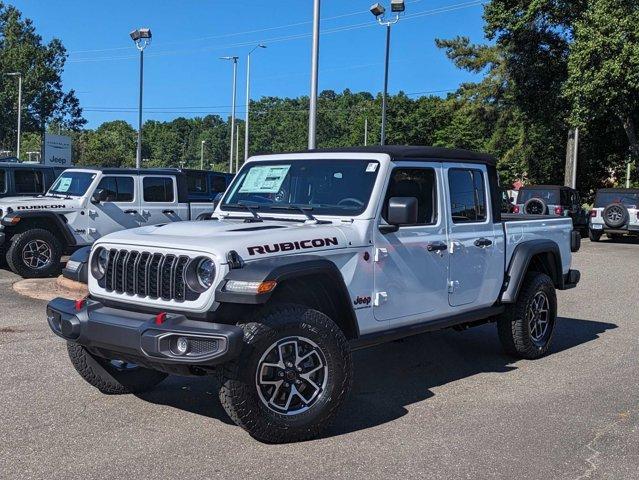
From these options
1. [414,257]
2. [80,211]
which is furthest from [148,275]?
[80,211]

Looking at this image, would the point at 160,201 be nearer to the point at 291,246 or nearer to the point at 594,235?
the point at 291,246

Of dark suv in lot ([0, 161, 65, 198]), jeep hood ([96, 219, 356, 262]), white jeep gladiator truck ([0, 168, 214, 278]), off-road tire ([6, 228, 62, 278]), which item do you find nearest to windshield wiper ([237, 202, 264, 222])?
jeep hood ([96, 219, 356, 262])

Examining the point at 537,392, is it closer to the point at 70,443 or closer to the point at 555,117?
the point at 70,443

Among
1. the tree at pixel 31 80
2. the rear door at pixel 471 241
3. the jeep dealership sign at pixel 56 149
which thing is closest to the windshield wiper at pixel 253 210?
the rear door at pixel 471 241

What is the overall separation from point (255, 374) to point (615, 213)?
20.5 metres

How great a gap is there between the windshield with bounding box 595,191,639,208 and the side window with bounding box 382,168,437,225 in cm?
1878

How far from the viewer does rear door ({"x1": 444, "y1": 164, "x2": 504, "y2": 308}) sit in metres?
5.94

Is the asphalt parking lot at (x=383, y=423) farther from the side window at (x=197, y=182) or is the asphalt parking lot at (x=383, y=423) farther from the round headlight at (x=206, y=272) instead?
the side window at (x=197, y=182)

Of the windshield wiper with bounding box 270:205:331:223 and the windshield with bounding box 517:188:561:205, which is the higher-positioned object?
the windshield with bounding box 517:188:561:205

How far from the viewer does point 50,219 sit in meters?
11.9

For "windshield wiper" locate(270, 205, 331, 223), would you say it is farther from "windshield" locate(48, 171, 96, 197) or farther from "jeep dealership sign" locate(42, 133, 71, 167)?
"jeep dealership sign" locate(42, 133, 71, 167)

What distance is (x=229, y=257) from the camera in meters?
4.32

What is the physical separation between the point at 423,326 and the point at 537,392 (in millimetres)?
1146

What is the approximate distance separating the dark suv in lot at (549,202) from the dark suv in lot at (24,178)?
14421mm
